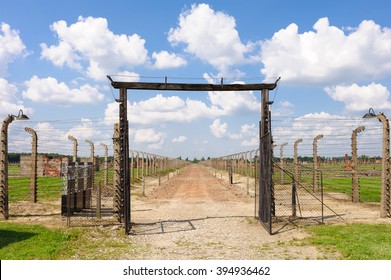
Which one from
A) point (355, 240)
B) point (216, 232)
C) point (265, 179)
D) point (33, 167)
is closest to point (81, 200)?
point (33, 167)

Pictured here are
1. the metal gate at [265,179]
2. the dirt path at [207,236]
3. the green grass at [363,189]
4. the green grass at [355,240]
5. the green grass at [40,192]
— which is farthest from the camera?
the green grass at [363,189]

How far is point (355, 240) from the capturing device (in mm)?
9211

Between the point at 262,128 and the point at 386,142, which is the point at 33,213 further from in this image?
the point at 386,142

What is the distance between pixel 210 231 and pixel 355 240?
4.10 metres

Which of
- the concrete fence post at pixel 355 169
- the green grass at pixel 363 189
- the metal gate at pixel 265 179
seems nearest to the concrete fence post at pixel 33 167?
the metal gate at pixel 265 179

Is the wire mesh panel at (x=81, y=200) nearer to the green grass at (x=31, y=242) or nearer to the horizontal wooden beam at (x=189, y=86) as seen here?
the green grass at (x=31, y=242)

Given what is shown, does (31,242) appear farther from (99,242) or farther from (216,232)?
(216,232)

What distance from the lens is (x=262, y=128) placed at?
42.2ft

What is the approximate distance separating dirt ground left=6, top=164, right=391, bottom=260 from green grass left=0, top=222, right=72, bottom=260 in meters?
1.26

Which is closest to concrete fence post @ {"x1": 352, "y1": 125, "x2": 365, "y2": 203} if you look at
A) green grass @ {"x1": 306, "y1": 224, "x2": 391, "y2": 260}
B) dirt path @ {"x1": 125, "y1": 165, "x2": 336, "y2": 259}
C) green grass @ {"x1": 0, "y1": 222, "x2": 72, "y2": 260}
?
dirt path @ {"x1": 125, "y1": 165, "x2": 336, "y2": 259}

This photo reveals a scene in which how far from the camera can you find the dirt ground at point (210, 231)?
8.51 meters

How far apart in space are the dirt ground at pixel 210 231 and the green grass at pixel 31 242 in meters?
1.26

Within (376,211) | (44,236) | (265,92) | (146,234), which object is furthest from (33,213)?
(376,211)

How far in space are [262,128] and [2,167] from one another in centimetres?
939
